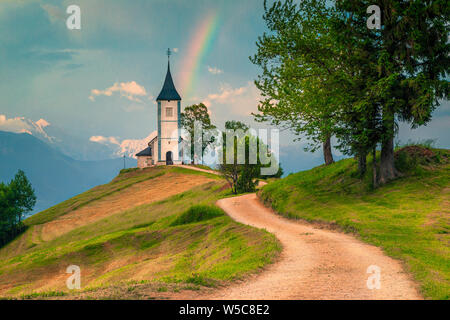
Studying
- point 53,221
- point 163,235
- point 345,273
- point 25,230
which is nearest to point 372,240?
point 345,273

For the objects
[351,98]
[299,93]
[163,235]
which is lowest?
[163,235]

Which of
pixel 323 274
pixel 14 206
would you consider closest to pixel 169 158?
pixel 14 206

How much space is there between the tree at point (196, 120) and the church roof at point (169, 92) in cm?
492

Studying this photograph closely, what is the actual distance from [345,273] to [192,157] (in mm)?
82153

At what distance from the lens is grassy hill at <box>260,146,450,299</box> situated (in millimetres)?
14147

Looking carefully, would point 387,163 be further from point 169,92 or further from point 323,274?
point 169,92

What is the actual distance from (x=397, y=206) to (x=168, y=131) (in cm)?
7606

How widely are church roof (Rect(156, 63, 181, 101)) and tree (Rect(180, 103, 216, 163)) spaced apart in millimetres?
4919

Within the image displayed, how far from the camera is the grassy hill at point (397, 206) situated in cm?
1415

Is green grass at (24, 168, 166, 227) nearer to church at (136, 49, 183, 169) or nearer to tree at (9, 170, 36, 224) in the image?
tree at (9, 170, 36, 224)

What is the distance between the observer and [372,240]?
17562mm

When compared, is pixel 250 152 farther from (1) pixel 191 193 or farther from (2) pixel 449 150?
(2) pixel 449 150

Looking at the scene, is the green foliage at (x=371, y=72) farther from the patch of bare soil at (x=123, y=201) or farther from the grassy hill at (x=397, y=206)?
the patch of bare soil at (x=123, y=201)

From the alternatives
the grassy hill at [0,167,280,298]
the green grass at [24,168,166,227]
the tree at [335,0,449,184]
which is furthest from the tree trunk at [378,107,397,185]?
the green grass at [24,168,166,227]
